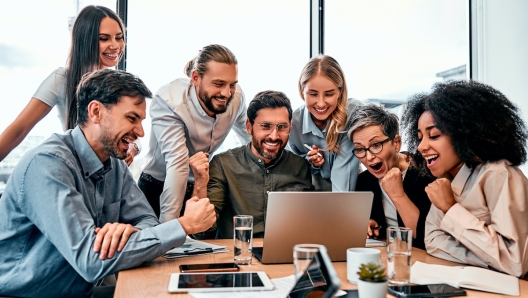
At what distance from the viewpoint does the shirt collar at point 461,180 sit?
174 cm

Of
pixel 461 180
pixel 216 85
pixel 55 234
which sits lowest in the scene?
pixel 55 234

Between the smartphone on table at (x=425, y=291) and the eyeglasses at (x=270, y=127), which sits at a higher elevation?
the eyeglasses at (x=270, y=127)

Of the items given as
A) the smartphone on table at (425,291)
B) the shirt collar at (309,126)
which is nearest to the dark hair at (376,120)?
the shirt collar at (309,126)

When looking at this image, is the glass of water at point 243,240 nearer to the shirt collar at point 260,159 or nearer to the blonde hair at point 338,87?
the shirt collar at point 260,159

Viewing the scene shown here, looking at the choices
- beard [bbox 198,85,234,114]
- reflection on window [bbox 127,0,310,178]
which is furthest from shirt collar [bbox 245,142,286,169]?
reflection on window [bbox 127,0,310,178]

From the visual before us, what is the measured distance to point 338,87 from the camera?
2559 mm

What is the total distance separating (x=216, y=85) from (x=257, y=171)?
48 centimetres

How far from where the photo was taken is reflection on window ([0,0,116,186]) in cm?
318

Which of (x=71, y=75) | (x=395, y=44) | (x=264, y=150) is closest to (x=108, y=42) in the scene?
(x=71, y=75)

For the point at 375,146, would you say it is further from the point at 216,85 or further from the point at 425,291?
the point at 425,291

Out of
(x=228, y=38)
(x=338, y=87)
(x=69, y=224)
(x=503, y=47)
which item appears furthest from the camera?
(x=503, y=47)

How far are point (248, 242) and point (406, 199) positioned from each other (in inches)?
31.9

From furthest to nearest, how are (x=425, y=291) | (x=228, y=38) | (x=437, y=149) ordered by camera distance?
(x=228, y=38), (x=437, y=149), (x=425, y=291)

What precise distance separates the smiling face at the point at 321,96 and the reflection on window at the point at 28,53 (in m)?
1.67
